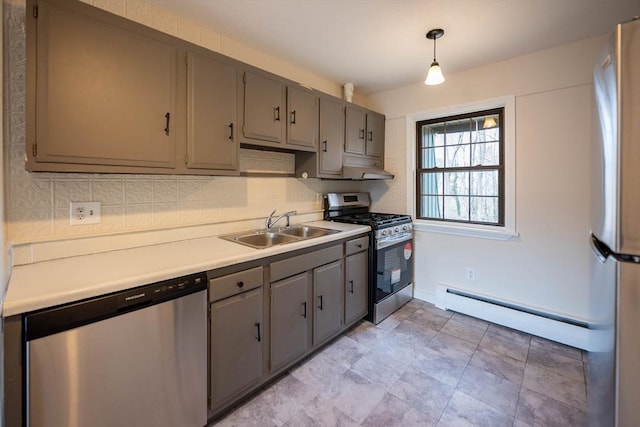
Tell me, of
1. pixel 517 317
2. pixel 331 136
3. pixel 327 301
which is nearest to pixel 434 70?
pixel 331 136

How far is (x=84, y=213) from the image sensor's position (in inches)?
63.1

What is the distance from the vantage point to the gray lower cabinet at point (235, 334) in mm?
1518

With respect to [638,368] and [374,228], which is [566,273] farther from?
[638,368]

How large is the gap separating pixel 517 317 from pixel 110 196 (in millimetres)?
3401

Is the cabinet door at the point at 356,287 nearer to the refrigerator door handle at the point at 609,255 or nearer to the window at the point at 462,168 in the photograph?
the window at the point at 462,168

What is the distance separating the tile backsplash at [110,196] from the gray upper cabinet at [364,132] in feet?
2.75

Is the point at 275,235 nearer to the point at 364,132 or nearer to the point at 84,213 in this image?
the point at 84,213

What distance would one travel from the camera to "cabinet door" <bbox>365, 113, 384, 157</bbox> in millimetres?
3219

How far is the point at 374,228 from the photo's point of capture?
8.75ft

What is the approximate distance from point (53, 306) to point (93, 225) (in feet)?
2.41

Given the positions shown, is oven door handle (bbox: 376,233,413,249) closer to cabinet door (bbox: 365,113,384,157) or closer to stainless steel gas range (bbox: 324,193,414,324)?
stainless steel gas range (bbox: 324,193,414,324)

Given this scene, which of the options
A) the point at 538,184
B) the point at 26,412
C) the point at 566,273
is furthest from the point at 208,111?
the point at 566,273

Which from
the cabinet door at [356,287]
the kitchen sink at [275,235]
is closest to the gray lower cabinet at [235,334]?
the kitchen sink at [275,235]

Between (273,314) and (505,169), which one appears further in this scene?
(505,169)
